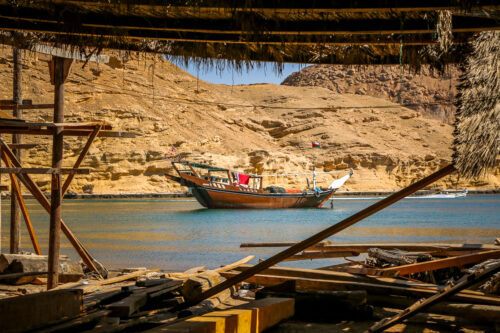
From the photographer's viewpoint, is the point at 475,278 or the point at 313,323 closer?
the point at 475,278

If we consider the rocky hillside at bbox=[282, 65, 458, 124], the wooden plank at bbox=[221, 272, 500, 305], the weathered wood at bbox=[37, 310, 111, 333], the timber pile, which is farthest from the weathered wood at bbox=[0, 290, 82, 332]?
the rocky hillside at bbox=[282, 65, 458, 124]

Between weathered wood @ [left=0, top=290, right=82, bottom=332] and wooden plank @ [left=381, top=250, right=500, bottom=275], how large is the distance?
10.4 feet

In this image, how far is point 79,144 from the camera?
5338cm

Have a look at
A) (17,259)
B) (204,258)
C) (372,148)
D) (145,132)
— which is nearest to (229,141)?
(145,132)

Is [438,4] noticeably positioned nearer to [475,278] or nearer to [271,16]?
[271,16]

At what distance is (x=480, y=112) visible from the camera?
3.59m

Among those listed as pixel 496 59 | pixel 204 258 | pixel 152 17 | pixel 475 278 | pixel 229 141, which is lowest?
pixel 204 258

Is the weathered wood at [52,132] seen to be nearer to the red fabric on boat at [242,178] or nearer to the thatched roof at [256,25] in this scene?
the thatched roof at [256,25]

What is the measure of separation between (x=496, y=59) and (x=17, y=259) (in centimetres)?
611

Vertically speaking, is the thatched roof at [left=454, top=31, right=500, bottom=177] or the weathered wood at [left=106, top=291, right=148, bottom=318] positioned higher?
the thatched roof at [left=454, top=31, right=500, bottom=177]

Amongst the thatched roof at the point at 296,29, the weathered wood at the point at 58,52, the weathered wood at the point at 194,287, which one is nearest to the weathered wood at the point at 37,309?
the weathered wood at the point at 194,287

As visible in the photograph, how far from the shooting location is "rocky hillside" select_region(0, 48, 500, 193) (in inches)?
2175

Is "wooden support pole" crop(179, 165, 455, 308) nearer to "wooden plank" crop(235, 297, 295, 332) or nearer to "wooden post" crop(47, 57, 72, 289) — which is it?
"wooden plank" crop(235, 297, 295, 332)

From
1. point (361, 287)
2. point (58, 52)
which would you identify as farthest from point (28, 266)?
point (361, 287)
